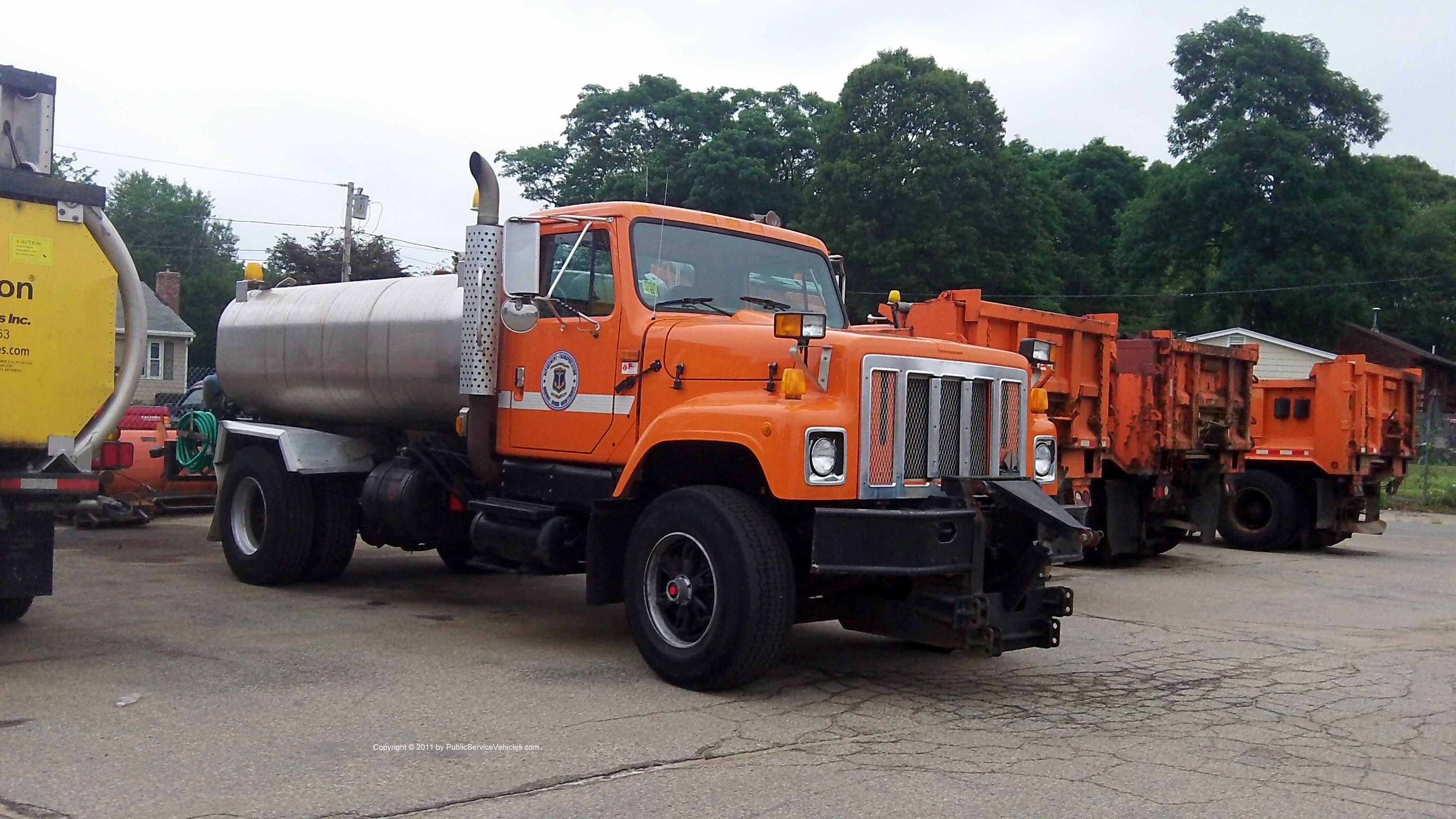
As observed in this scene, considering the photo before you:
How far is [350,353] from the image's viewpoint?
9.77 meters

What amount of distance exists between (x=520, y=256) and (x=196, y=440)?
643cm

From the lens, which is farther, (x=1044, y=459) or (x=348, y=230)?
(x=348, y=230)

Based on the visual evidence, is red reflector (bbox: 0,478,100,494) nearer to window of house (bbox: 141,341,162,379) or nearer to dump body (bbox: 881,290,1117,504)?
dump body (bbox: 881,290,1117,504)

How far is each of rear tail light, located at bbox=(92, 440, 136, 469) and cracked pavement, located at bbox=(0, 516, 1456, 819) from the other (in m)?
1.08

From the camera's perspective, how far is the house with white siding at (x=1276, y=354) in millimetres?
38125

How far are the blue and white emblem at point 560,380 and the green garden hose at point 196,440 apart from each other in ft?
16.8

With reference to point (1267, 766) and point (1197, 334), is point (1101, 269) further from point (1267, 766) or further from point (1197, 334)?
point (1267, 766)

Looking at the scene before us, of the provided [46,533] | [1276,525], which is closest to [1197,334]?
[1276,525]

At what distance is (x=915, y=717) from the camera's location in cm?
661

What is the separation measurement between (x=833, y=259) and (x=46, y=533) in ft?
16.9

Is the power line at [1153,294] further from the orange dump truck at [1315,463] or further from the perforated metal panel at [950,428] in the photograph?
the perforated metal panel at [950,428]

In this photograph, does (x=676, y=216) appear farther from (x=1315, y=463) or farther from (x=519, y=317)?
(x=1315, y=463)

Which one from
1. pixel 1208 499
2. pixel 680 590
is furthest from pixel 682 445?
pixel 1208 499

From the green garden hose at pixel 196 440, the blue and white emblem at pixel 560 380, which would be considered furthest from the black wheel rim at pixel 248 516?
the blue and white emblem at pixel 560 380
